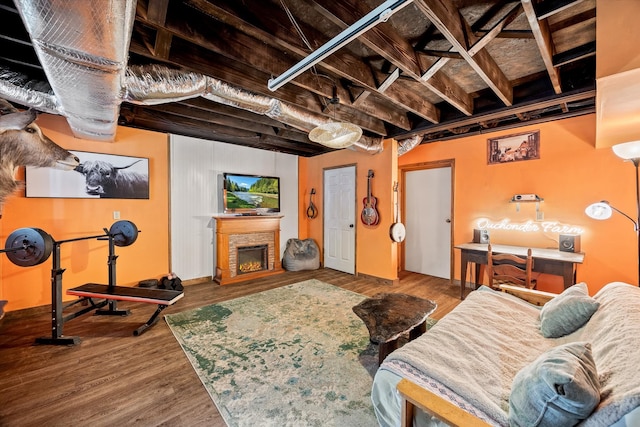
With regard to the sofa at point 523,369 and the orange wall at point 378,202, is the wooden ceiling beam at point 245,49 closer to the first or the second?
the orange wall at point 378,202

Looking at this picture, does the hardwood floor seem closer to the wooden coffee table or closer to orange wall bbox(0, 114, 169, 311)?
orange wall bbox(0, 114, 169, 311)

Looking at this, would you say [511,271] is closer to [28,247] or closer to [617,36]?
[617,36]

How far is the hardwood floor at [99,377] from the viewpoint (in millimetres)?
1603

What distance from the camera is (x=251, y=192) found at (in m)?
4.84

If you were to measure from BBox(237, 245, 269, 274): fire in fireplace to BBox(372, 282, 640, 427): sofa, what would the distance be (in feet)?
12.2

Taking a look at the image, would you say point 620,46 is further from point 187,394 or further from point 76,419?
point 76,419

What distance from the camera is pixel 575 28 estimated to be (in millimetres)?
1885

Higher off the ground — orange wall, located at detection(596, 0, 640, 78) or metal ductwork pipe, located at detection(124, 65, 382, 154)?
metal ductwork pipe, located at detection(124, 65, 382, 154)

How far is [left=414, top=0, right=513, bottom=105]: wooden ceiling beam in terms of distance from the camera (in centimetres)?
A: 148

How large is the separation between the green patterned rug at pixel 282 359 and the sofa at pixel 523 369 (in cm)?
62

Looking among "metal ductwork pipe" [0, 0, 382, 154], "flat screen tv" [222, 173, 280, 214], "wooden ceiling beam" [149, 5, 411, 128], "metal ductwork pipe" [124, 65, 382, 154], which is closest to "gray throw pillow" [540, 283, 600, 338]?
"wooden ceiling beam" [149, 5, 411, 128]

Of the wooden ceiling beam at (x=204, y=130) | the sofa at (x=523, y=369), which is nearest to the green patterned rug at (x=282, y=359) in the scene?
the sofa at (x=523, y=369)

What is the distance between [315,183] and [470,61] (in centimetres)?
393

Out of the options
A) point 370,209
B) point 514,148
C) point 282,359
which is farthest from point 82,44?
point 514,148
